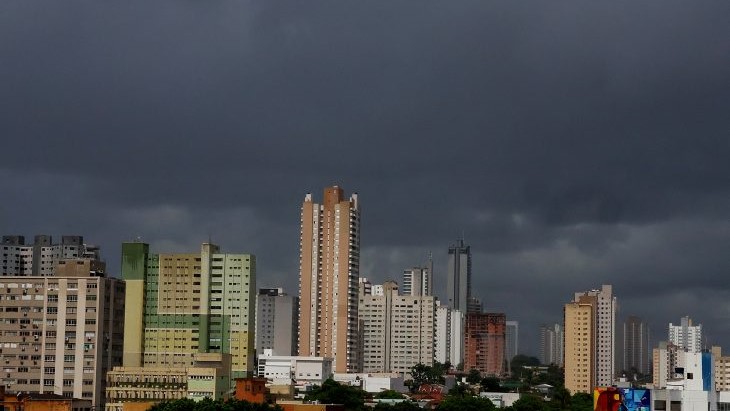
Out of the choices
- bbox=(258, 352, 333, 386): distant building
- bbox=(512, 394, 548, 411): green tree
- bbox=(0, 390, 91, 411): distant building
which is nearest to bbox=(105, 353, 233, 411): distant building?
bbox=(0, 390, 91, 411): distant building

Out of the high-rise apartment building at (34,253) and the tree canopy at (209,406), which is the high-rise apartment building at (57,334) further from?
the high-rise apartment building at (34,253)

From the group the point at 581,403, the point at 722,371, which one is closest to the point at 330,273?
the point at 581,403

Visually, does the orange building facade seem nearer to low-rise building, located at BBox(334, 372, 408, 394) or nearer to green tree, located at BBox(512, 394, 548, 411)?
green tree, located at BBox(512, 394, 548, 411)

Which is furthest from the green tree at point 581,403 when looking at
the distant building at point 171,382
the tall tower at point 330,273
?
the tall tower at point 330,273

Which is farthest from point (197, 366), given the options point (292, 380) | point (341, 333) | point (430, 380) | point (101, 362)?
point (430, 380)

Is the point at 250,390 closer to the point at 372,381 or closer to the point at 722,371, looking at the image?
the point at 372,381

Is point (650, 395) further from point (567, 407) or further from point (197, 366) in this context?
point (567, 407)
